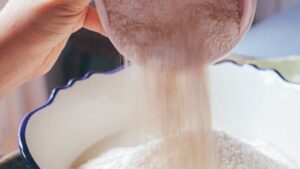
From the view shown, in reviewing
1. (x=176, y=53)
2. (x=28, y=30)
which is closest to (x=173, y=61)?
(x=176, y=53)

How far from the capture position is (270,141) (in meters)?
0.52

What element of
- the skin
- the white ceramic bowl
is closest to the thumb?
the skin

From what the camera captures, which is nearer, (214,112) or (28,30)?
(28,30)

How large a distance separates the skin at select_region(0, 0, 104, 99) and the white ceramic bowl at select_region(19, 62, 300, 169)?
0.05m

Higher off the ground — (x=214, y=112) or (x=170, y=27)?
(x=170, y=27)

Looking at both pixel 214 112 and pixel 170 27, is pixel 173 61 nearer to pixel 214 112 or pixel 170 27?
pixel 170 27

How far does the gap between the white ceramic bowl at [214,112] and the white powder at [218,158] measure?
0.13 feet

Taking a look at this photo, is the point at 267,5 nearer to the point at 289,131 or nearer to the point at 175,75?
the point at 289,131

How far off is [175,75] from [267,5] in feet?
2.93

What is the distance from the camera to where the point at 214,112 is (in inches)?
22.2

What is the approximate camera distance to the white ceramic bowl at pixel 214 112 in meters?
0.49

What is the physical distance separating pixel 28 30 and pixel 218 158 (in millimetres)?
203

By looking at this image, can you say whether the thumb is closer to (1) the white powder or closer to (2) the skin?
(2) the skin

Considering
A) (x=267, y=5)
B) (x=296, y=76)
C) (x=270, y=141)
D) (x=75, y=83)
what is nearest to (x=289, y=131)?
(x=270, y=141)
